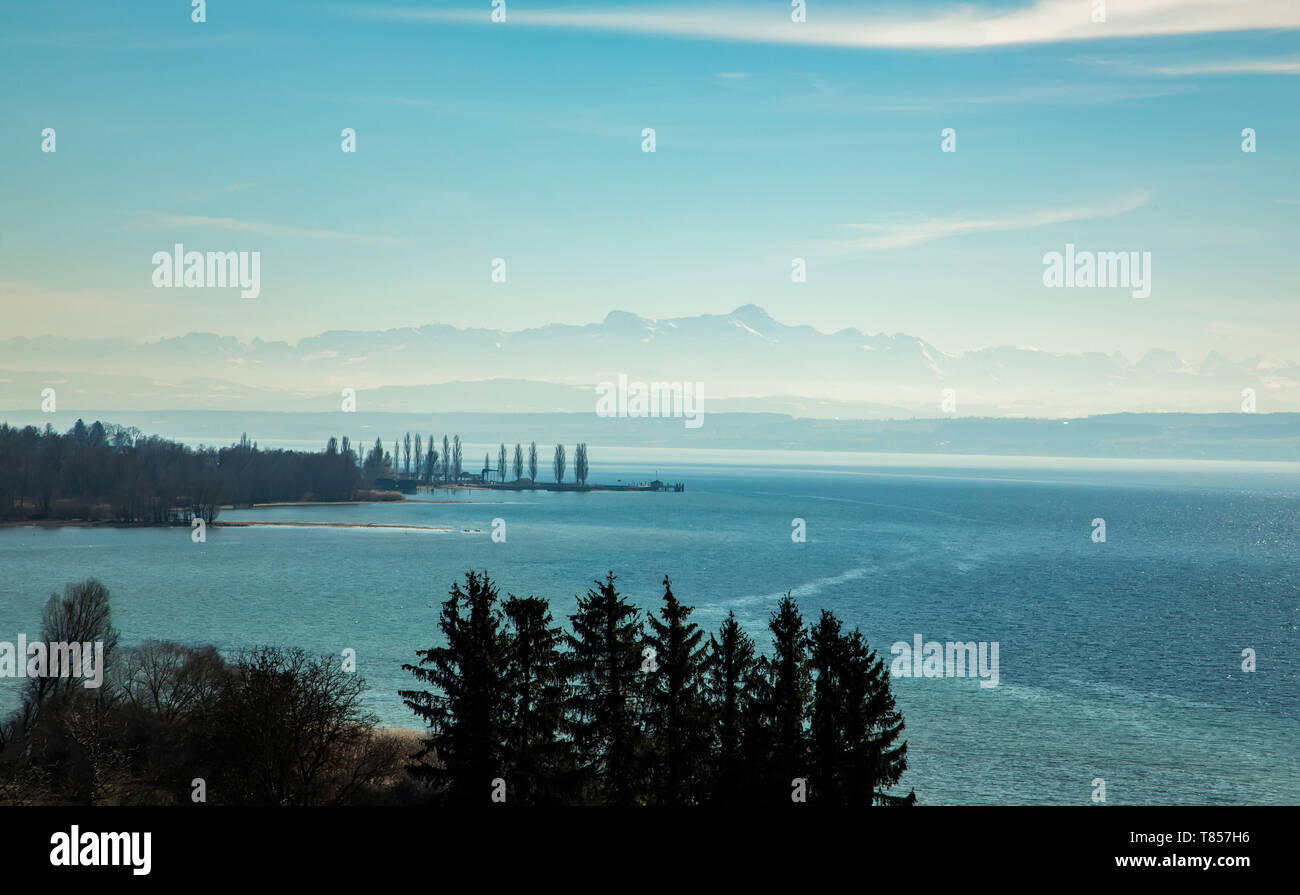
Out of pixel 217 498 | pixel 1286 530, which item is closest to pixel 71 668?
pixel 217 498

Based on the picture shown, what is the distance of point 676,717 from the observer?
28.3 m

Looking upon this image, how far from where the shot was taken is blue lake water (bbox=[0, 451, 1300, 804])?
42812mm

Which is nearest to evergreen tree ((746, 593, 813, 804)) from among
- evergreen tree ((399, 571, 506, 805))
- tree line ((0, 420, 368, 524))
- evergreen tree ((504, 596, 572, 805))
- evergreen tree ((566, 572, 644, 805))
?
evergreen tree ((566, 572, 644, 805))

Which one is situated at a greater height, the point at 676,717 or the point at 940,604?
the point at 676,717

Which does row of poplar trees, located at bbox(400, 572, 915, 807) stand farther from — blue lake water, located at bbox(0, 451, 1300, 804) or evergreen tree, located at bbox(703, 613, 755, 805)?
blue lake water, located at bbox(0, 451, 1300, 804)

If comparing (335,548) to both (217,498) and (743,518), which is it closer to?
(217,498)

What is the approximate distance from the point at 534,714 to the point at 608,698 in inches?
97.9

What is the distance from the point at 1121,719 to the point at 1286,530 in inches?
6104

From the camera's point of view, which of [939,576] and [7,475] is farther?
[7,475]

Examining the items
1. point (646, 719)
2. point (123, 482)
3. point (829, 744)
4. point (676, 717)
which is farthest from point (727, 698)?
point (123, 482)

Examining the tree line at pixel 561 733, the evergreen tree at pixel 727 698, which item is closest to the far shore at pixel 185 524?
the tree line at pixel 561 733

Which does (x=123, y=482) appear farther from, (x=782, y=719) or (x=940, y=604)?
(x=782, y=719)

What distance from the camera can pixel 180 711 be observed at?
37906 millimetres

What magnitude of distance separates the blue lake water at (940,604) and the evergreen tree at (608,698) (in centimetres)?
1402
